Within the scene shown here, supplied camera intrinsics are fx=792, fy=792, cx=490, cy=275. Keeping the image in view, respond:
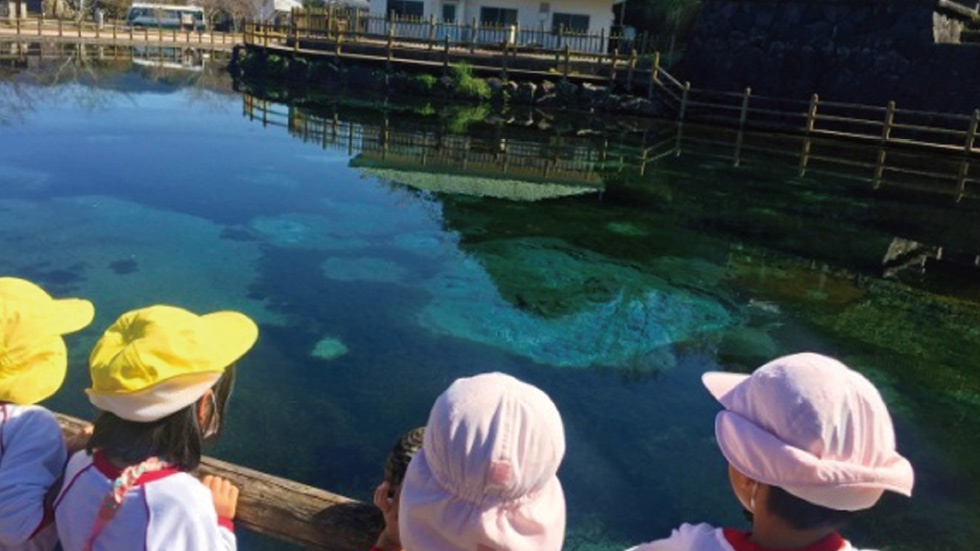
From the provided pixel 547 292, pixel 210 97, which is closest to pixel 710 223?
pixel 547 292

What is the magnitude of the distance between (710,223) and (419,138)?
8911 mm

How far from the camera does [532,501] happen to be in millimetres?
1840

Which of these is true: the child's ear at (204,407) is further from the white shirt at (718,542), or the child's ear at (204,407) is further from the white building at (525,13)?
the white building at (525,13)

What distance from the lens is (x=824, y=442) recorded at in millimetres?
1750

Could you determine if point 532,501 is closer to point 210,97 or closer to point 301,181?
point 301,181

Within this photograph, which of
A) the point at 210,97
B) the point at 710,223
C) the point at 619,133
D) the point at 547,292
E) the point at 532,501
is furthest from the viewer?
the point at 210,97

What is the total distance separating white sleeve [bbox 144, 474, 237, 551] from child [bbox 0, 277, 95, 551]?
0.48m

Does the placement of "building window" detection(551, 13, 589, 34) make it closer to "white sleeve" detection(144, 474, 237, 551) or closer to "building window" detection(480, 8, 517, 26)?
"building window" detection(480, 8, 517, 26)

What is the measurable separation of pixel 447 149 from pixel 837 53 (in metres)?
14.3

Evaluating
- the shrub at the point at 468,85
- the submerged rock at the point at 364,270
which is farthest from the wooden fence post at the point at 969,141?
the submerged rock at the point at 364,270

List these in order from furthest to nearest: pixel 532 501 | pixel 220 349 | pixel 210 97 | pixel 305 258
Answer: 1. pixel 210 97
2. pixel 305 258
3. pixel 220 349
4. pixel 532 501

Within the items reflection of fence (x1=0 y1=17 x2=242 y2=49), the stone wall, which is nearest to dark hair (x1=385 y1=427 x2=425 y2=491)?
the stone wall

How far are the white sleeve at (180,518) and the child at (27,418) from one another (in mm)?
478

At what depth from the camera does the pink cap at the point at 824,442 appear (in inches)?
68.3
